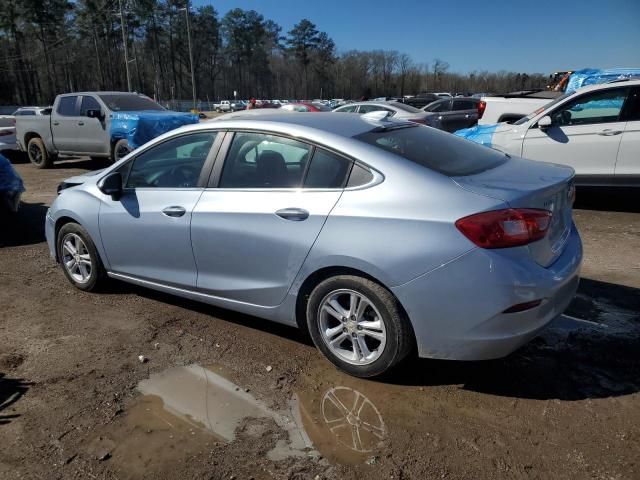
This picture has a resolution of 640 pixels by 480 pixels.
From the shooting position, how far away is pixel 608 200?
7945 mm

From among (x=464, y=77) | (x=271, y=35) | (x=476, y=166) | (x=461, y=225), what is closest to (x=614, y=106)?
(x=476, y=166)

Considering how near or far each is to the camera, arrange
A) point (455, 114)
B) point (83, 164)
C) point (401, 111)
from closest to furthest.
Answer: point (401, 111) → point (83, 164) → point (455, 114)

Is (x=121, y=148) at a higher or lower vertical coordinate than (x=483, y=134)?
lower

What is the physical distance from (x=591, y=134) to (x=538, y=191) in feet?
16.9

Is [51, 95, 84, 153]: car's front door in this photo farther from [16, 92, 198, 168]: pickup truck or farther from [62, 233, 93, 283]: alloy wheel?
[62, 233, 93, 283]: alloy wheel

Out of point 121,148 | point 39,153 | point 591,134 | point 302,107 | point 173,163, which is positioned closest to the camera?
point 173,163

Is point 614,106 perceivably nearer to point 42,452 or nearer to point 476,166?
point 476,166

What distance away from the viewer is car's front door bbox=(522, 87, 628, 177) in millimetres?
6953

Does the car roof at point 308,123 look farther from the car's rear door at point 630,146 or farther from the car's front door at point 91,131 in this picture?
the car's front door at point 91,131

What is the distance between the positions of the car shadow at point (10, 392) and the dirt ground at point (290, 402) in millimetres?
→ 10

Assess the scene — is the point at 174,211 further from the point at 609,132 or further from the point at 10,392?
the point at 609,132

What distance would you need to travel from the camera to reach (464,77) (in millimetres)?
118875

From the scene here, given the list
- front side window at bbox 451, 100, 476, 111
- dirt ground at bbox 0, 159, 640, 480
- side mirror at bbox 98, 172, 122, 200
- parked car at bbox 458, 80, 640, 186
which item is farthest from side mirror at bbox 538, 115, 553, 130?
front side window at bbox 451, 100, 476, 111

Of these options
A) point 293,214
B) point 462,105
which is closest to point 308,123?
point 293,214
